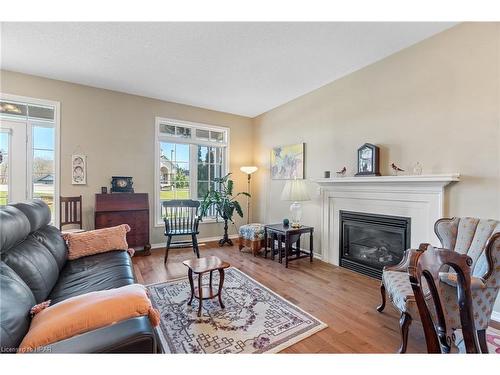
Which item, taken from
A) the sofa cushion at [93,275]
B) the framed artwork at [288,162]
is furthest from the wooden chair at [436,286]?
the framed artwork at [288,162]

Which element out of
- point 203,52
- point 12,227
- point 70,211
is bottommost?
point 70,211

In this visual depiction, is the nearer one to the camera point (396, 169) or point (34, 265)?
point (34, 265)

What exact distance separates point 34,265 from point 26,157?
2.82 meters

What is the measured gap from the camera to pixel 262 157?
5.22 metres

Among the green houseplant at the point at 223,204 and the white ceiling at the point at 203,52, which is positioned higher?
the white ceiling at the point at 203,52

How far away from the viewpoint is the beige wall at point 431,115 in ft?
7.13

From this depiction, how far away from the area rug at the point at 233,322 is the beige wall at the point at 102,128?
7.43ft

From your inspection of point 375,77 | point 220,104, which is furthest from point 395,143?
point 220,104

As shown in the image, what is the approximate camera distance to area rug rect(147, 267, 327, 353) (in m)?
1.73

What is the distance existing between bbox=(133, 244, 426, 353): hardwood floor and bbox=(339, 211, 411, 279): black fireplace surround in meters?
0.18

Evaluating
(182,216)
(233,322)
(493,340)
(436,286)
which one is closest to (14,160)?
(182,216)

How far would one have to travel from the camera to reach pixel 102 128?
3.95 m

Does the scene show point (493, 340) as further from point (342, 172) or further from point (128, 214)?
point (128, 214)

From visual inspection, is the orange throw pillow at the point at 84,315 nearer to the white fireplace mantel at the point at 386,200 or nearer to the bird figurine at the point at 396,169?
the white fireplace mantel at the point at 386,200
